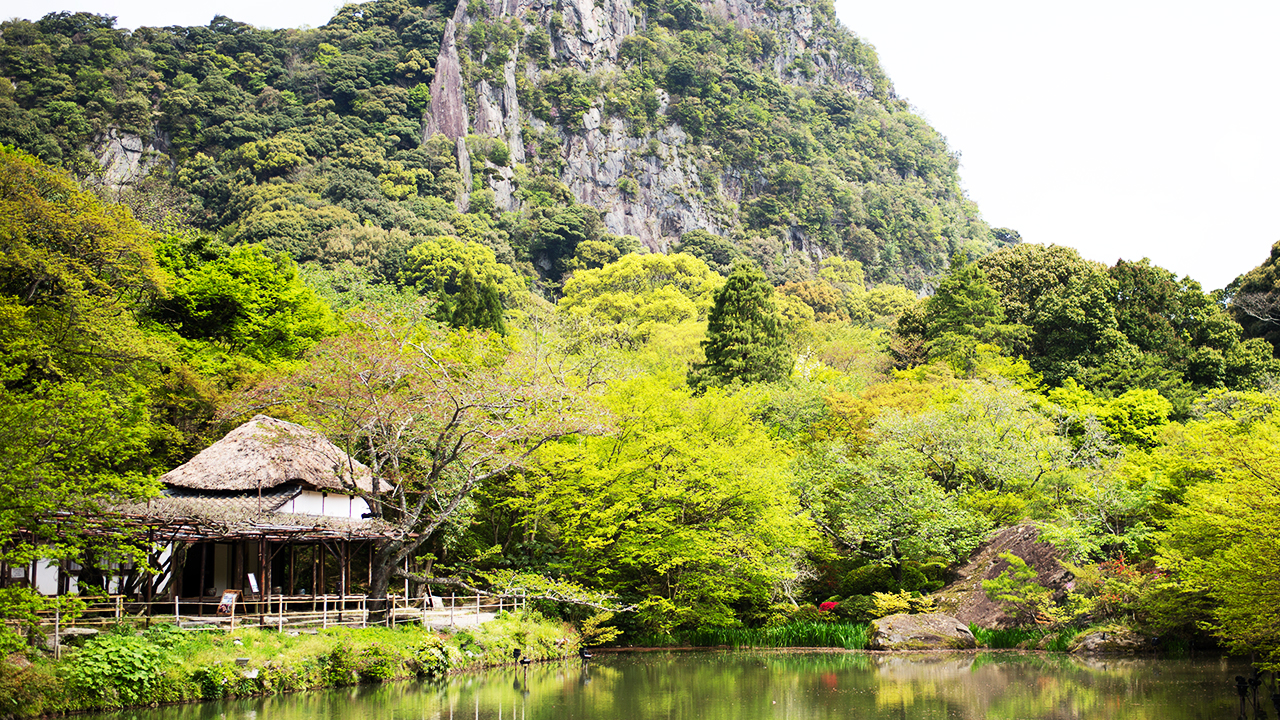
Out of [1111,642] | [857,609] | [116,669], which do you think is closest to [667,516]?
[857,609]

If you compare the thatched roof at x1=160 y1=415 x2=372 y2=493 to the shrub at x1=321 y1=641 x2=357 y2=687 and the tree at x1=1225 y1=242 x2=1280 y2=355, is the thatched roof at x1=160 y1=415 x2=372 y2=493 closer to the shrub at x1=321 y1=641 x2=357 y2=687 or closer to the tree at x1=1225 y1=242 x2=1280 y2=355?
the shrub at x1=321 y1=641 x2=357 y2=687

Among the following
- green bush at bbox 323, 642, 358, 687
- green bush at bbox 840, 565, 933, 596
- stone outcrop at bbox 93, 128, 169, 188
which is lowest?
green bush at bbox 323, 642, 358, 687

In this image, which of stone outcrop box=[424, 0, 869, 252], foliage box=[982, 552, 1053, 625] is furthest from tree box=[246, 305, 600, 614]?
stone outcrop box=[424, 0, 869, 252]

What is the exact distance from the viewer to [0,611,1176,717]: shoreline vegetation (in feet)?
47.9

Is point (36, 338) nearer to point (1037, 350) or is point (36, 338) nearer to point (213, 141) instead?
point (1037, 350)

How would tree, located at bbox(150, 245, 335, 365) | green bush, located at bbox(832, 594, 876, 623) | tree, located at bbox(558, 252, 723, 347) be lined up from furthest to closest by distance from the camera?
tree, located at bbox(558, 252, 723, 347) < tree, located at bbox(150, 245, 335, 365) < green bush, located at bbox(832, 594, 876, 623)

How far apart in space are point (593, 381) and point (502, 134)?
66.2 metres

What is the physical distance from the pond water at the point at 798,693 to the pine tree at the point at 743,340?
1922 cm

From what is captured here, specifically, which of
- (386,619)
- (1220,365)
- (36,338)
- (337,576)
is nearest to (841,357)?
(1220,365)

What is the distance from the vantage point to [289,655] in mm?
18047

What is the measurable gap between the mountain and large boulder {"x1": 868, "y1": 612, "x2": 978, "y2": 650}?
46.1 meters

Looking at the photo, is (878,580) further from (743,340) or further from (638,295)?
(638,295)

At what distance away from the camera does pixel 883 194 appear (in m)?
102

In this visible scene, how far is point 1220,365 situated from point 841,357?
1887 centimetres
